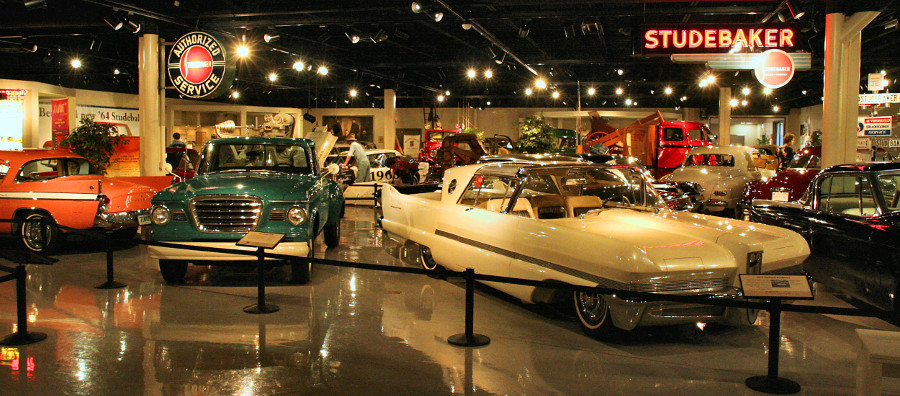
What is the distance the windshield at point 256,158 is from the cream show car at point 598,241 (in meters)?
Result: 2.15

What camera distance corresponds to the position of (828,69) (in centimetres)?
1046

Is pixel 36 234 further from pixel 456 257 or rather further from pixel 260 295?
pixel 456 257

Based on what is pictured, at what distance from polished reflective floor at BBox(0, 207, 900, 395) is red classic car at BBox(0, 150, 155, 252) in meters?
1.79

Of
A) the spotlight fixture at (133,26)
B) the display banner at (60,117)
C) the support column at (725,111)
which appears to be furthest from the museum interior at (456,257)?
the support column at (725,111)

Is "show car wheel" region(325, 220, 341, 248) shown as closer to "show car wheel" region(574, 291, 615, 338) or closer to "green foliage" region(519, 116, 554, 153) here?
"show car wheel" region(574, 291, 615, 338)

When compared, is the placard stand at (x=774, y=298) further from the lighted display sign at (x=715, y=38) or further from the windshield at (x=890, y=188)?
the lighted display sign at (x=715, y=38)

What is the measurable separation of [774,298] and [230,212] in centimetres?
531

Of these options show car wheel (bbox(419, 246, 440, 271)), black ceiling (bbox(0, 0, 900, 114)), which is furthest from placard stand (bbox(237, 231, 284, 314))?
black ceiling (bbox(0, 0, 900, 114))

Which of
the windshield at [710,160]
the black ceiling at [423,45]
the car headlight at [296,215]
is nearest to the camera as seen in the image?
the car headlight at [296,215]

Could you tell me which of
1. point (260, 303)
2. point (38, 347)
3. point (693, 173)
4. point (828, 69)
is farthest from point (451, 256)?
point (693, 173)

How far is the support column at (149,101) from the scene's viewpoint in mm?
13125

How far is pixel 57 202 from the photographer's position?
8930 mm

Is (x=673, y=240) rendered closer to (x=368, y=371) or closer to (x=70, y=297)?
(x=368, y=371)

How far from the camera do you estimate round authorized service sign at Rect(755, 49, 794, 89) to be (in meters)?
11.2
